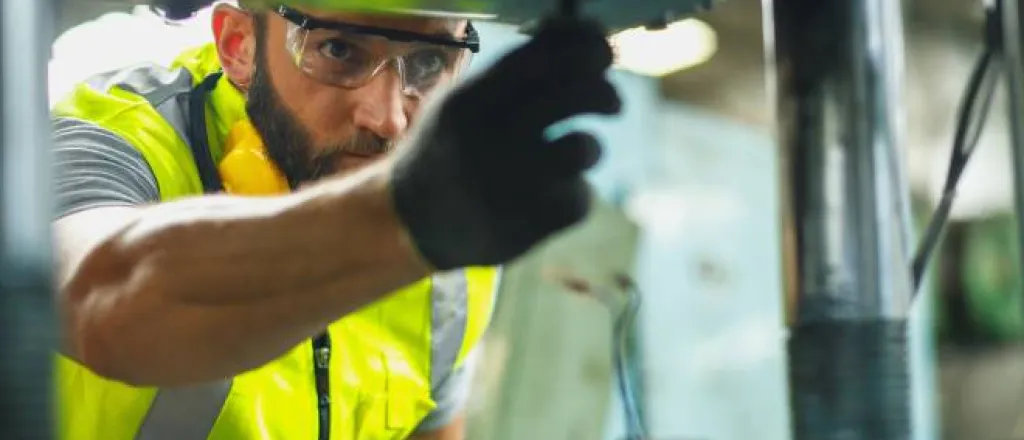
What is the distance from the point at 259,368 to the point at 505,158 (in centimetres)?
41

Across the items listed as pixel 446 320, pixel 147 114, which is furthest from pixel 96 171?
pixel 446 320

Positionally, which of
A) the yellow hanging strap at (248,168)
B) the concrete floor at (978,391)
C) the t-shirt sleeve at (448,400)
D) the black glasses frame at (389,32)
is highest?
the black glasses frame at (389,32)

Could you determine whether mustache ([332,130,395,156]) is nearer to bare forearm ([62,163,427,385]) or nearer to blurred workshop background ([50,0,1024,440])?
bare forearm ([62,163,427,385])

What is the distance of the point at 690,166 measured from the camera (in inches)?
114

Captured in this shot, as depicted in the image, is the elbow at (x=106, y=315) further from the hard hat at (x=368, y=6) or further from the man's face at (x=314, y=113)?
the man's face at (x=314, y=113)

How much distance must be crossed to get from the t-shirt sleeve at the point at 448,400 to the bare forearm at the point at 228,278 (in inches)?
24.9

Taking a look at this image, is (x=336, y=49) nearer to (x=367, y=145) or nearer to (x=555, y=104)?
(x=367, y=145)

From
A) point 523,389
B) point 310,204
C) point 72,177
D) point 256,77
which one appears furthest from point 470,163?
point 523,389

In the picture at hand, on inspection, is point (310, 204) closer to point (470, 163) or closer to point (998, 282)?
point (470, 163)

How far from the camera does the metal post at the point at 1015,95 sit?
0.59m

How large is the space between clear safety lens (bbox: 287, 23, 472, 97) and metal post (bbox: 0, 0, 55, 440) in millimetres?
518

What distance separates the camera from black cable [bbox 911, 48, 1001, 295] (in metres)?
0.61

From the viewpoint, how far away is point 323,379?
106cm

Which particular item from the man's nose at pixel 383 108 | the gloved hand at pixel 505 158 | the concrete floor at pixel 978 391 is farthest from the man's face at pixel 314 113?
the concrete floor at pixel 978 391
